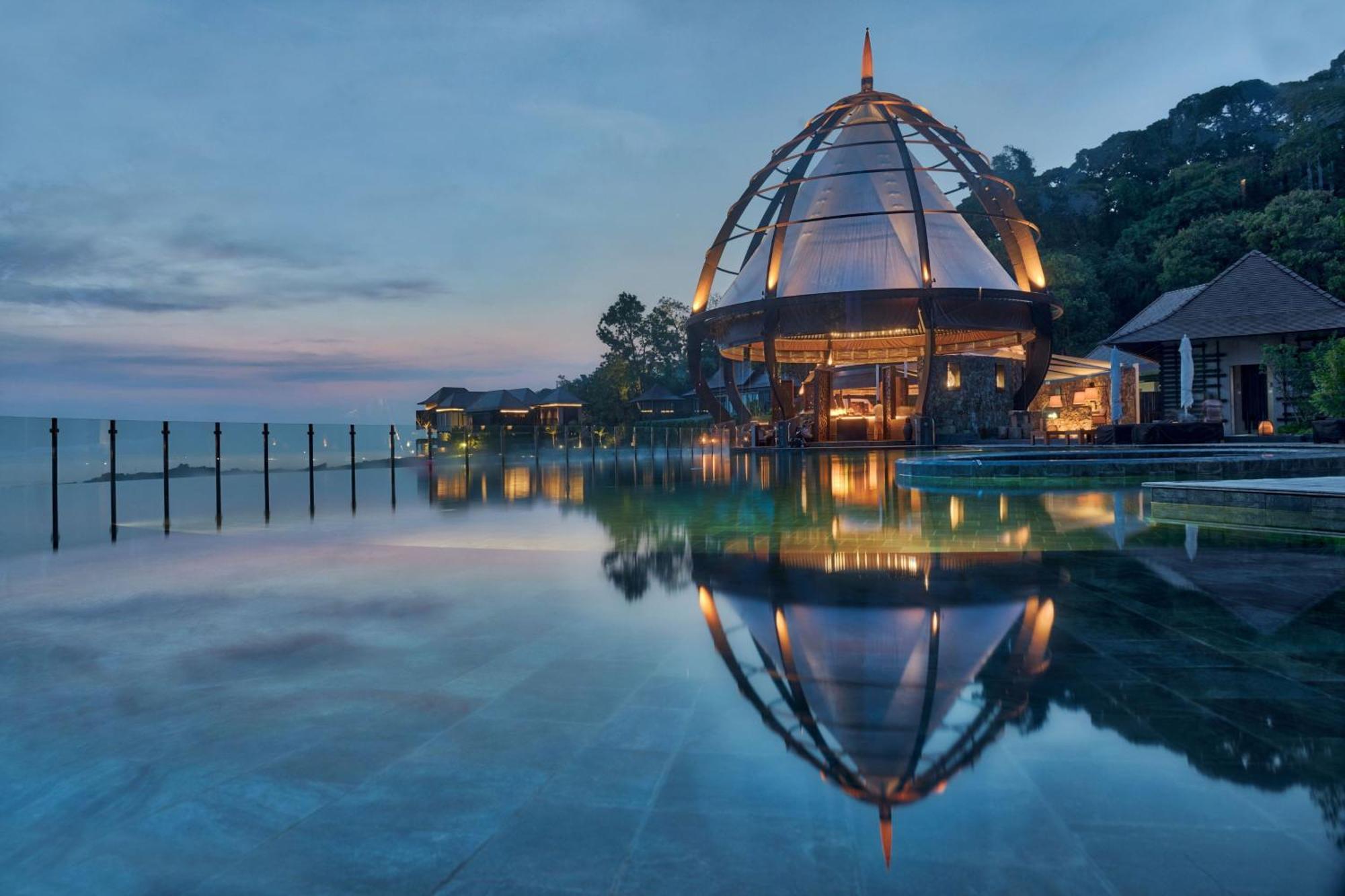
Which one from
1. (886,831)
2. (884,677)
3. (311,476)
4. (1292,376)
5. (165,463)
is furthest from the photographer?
(1292,376)

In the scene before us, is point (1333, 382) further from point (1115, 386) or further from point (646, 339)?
point (646, 339)

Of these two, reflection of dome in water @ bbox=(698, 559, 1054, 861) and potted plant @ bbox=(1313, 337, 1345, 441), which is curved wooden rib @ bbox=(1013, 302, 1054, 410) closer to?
potted plant @ bbox=(1313, 337, 1345, 441)

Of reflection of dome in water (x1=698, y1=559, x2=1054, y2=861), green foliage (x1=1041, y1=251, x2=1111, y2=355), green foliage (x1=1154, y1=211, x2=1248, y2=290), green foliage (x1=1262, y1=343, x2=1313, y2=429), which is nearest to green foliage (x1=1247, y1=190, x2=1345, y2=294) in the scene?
green foliage (x1=1154, y1=211, x2=1248, y2=290)

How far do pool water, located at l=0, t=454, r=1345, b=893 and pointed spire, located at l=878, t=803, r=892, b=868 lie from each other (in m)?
0.01

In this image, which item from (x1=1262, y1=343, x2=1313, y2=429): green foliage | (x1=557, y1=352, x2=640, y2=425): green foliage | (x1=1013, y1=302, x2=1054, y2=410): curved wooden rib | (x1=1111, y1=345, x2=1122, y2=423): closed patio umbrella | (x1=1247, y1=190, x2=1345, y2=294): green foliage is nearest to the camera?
(x1=1111, y1=345, x2=1122, y2=423): closed patio umbrella

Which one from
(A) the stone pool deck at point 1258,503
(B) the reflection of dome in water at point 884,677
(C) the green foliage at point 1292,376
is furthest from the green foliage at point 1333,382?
(B) the reflection of dome in water at point 884,677

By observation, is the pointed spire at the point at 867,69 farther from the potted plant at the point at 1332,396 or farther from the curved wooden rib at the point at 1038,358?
the potted plant at the point at 1332,396

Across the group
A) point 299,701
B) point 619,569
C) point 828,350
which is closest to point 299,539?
point 619,569

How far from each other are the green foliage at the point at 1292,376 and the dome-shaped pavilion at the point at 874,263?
770 centimetres

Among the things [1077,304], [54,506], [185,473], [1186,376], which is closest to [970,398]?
[1186,376]

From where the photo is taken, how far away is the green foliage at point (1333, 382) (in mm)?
20406

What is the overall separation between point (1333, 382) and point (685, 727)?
2462 cm

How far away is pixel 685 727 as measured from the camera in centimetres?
263

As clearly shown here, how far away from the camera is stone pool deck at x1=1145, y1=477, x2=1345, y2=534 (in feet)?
24.2
